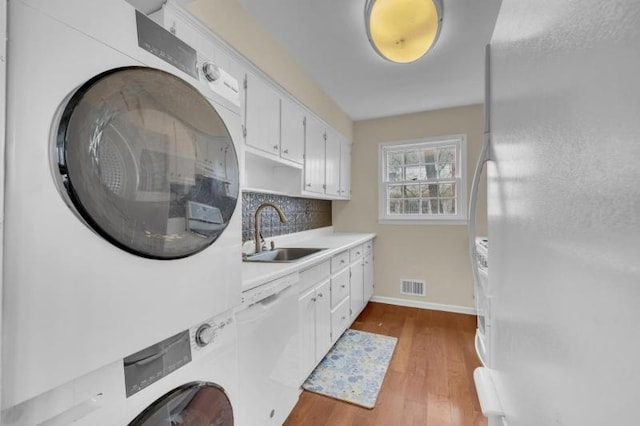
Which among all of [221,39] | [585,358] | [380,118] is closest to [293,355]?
[585,358]

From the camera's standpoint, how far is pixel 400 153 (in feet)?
11.9

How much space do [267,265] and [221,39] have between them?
1280 mm

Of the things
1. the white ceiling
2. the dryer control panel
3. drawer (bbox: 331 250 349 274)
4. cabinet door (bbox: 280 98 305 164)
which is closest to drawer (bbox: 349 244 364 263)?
drawer (bbox: 331 250 349 274)

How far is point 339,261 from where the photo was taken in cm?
236

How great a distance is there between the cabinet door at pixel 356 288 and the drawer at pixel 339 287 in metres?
0.16

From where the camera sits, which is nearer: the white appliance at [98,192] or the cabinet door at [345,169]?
the white appliance at [98,192]

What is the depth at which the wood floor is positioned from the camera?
5.32 feet

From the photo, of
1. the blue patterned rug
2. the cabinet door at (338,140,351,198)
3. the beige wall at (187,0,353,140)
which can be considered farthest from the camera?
the cabinet door at (338,140,351,198)

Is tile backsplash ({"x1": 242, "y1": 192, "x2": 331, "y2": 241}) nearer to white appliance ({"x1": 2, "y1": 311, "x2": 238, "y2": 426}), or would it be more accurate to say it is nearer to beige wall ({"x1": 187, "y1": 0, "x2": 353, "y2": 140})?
beige wall ({"x1": 187, "y1": 0, "x2": 353, "y2": 140})

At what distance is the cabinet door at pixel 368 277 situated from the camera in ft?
10.5

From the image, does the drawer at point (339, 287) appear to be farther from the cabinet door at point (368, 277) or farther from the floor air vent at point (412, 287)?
the floor air vent at point (412, 287)

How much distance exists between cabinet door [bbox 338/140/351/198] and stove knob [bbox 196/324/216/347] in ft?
8.59

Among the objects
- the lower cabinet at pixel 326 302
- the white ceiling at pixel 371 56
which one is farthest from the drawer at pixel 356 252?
the white ceiling at pixel 371 56

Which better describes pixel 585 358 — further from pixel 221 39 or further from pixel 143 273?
pixel 221 39
